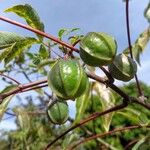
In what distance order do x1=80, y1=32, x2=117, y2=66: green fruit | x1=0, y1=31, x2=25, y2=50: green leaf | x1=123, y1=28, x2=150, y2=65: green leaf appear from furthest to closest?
x1=123, y1=28, x2=150, y2=65: green leaf, x1=0, y1=31, x2=25, y2=50: green leaf, x1=80, y1=32, x2=117, y2=66: green fruit

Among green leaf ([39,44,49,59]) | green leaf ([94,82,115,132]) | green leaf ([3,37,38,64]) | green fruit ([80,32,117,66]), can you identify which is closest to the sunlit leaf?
green leaf ([39,44,49,59])

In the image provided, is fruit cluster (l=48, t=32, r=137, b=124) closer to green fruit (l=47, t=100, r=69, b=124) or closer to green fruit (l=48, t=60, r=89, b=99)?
green fruit (l=48, t=60, r=89, b=99)

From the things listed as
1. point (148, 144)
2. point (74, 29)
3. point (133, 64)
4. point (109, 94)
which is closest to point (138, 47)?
point (109, 94)

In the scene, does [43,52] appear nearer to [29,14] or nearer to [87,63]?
[29,14]

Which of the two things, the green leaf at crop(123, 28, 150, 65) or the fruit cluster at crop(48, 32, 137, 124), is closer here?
the fruit cluster at crop(48, 32, 137, 124)

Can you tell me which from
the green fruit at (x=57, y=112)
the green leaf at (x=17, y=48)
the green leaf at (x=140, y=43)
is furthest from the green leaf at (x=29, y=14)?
the green leaf at (x=140, y=43)

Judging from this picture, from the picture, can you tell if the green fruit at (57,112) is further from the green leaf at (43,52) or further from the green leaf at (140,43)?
the green leaf at (140,43)

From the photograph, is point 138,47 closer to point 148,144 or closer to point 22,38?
point 148,144

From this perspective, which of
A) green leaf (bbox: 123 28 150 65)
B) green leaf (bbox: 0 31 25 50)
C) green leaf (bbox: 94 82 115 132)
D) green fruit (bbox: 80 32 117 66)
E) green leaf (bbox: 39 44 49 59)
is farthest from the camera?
green leaf (bbox: 123 28 150 65)
